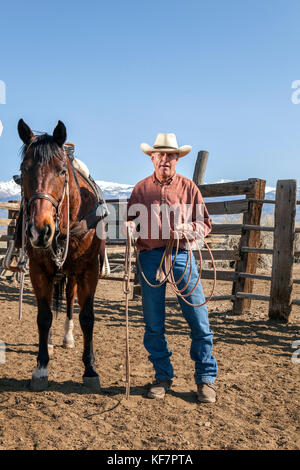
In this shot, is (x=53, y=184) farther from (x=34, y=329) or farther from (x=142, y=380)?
(x=34, y=329)

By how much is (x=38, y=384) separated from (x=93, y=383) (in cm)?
45

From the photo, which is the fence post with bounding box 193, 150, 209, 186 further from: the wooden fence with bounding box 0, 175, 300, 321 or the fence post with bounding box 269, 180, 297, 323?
the fence post with bounding box 269, 180, 297, 323

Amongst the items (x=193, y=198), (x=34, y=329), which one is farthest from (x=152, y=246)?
(x=34, y=329)

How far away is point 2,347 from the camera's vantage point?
180 inches

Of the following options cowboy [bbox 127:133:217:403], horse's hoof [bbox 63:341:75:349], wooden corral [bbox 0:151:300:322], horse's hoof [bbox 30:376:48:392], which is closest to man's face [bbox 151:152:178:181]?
cowboy [bbox 127:133:217:403]

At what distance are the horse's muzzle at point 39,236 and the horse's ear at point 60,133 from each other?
80 centimetres

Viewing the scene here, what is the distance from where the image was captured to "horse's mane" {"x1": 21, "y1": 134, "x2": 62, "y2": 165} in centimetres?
301

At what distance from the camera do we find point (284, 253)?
598cm

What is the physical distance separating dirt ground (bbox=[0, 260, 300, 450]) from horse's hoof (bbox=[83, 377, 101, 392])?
0.18 feet

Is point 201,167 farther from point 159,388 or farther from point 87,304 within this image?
point 159,388

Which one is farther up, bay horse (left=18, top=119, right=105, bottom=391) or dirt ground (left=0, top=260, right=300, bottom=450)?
bay horse (left=18, top=119, right=105, bottom=391)

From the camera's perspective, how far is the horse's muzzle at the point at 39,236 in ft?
9.18

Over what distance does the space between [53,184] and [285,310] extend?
4292mm

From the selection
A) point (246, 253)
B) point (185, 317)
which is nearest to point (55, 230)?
point (185, 317)
